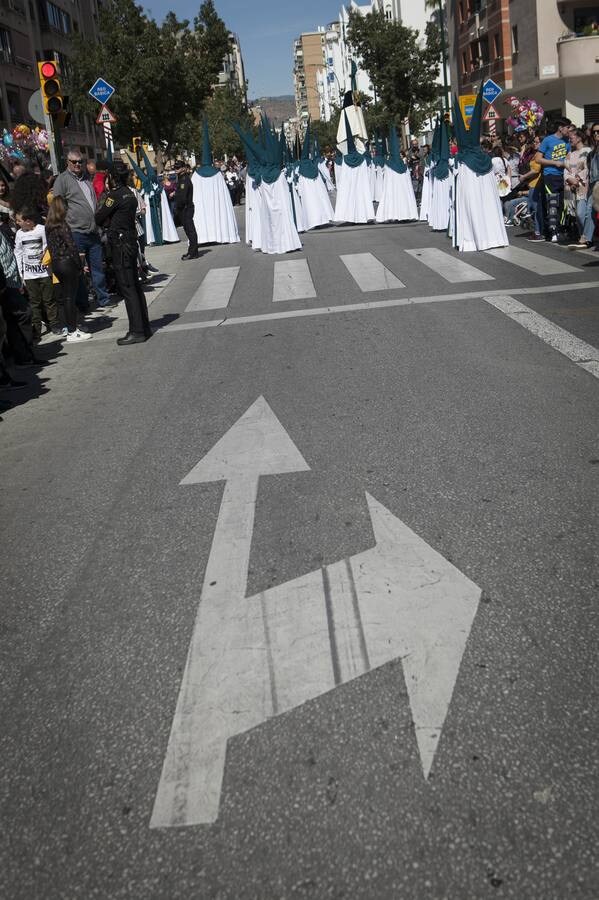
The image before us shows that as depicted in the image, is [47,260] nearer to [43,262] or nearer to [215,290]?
[43,262]

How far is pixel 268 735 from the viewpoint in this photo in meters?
2.94

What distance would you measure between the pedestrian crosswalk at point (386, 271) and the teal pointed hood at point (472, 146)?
146cm

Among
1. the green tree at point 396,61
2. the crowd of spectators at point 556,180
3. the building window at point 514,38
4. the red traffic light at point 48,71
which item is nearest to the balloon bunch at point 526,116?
the crowd of spectators at point 556,180

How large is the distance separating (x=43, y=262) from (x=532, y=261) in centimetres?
723

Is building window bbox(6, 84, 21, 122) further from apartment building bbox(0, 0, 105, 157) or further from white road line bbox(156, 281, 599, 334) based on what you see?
white road line bbox(156, 281, 599, 334)

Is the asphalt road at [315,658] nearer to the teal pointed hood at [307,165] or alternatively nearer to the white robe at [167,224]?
the white robe at [167,224]

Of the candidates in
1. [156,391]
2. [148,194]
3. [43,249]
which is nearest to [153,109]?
[148,194]

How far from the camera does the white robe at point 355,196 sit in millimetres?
24781

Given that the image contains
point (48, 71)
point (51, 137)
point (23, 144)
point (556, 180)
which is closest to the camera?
point (48, 71)

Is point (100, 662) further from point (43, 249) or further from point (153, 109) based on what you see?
point (153, 109)

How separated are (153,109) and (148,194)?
2405 centimetres

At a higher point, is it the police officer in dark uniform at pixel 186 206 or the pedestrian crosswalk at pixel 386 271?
the police officer in dark uniform at pixel 186 206

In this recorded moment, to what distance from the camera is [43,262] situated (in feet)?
35.3

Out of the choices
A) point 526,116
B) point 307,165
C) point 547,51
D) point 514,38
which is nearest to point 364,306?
point 526,116
